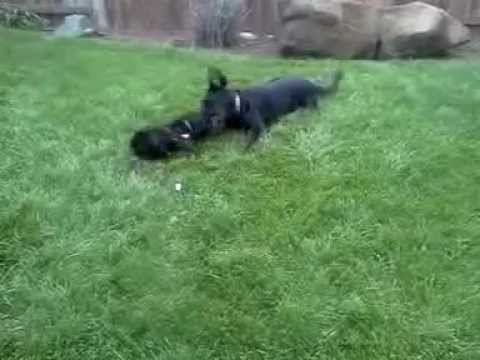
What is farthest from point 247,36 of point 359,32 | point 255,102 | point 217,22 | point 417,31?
point 255,102

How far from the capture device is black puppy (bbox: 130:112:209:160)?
353 centimetres

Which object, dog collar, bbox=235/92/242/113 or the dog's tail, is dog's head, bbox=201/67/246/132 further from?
the dog's tail

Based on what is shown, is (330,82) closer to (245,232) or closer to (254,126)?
(254,126)

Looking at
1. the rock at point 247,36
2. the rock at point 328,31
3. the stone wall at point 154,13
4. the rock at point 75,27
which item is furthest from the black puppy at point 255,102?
the rock at point 75,27

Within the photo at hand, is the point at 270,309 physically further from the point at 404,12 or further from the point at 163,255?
the point at 404,12

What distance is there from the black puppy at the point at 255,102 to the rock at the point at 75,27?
2.55 metres

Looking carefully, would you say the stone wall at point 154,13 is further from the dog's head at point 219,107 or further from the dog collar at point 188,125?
the dog collar at point 188,125

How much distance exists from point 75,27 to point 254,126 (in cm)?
338

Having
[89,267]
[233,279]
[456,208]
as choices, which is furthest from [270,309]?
[456,208]

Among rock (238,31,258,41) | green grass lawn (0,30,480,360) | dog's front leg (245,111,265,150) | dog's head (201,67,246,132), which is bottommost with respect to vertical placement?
rock (238,31,258,41)

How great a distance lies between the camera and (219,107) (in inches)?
145

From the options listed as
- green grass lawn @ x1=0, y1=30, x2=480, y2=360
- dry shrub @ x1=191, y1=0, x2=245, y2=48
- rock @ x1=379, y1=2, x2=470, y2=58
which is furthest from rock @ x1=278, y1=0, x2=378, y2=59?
green grass lawn @ x1=0, y1=30, x2=480, y2=360

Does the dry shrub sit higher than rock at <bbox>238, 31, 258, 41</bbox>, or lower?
higher

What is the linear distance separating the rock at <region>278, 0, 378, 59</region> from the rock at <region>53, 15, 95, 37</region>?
1.83m
